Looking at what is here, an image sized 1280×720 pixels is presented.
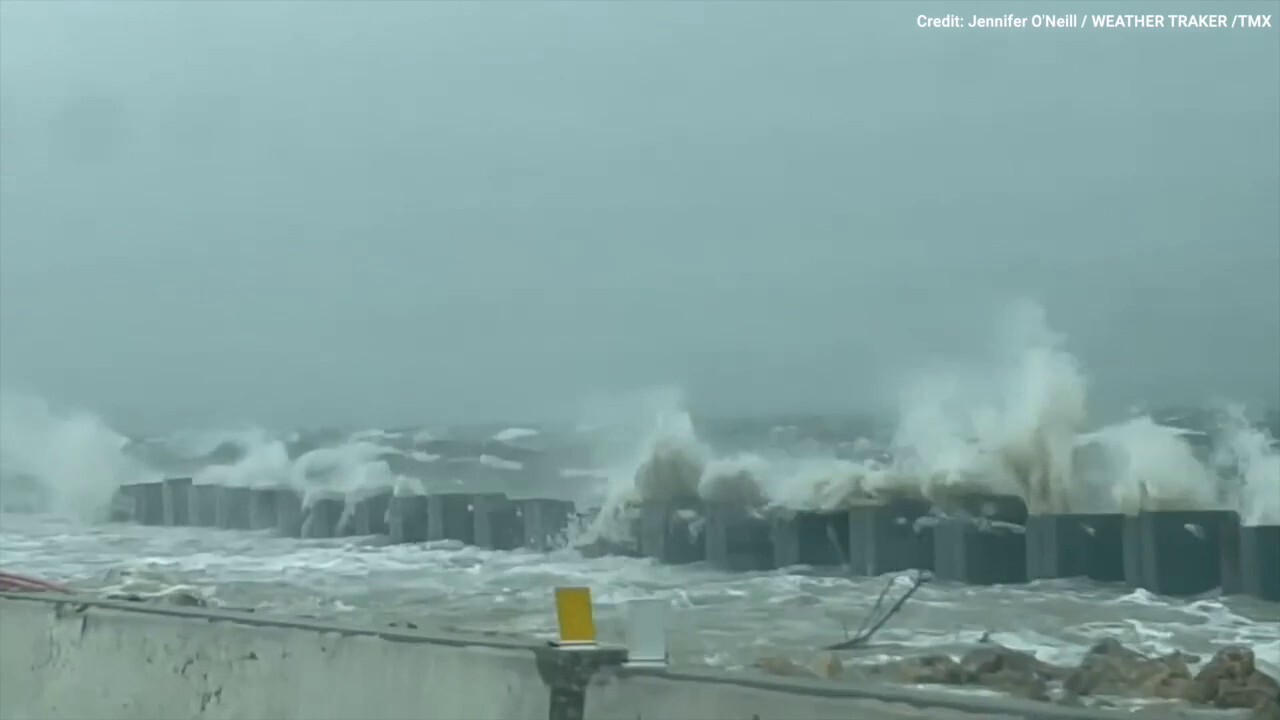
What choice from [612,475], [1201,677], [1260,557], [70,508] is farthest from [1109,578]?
[70,508]

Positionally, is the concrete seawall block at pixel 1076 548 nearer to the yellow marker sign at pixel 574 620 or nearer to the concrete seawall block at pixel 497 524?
the concrete seawall block at pixel 497 524

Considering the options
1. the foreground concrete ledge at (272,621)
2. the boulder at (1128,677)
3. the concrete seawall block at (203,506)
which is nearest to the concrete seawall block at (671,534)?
the concrete seawall block at (203,506)

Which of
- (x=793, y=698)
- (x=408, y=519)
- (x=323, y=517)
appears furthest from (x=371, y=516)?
(x=793, y=698)

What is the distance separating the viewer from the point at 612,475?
83.1 feet

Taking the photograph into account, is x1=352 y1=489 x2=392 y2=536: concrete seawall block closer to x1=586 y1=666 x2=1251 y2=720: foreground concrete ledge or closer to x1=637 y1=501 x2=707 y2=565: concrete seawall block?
x1=637 y1=501 x2=707 y2=565: concrete seawall block

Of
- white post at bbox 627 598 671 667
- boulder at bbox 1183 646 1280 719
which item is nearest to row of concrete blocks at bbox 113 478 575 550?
boulder at bbox 1183 646 1280 719

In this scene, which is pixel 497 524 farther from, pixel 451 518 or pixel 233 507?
pixel 233 507

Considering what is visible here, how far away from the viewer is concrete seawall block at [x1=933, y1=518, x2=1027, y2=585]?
1775 centimetres

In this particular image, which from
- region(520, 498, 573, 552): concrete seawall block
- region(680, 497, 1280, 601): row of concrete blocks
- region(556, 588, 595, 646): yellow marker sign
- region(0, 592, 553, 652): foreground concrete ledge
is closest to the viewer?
region(556, 588, 595, 646): yellow marker sign

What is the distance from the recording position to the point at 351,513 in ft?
72.0

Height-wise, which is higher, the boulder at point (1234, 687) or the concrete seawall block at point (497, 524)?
the concrete seawall block at point (497, 524)

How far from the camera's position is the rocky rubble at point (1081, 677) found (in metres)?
8.66

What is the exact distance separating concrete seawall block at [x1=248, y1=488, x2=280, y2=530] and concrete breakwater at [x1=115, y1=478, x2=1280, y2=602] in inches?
A: 0.7

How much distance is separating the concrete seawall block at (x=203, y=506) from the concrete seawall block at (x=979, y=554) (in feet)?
29.4
